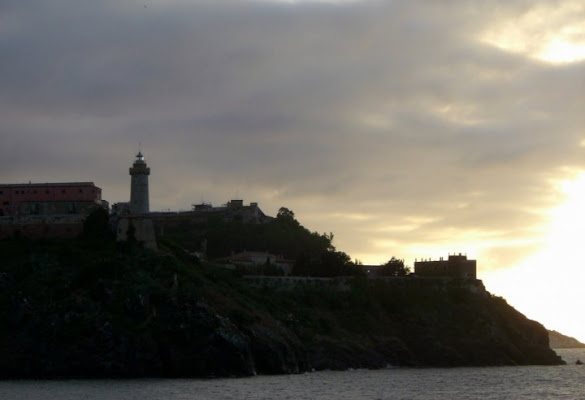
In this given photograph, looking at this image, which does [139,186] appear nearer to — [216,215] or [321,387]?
[216,215]

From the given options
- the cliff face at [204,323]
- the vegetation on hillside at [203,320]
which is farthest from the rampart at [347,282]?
the cliff face at [204,323]

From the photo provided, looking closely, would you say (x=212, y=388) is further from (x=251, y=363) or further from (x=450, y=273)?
(x=450, y=273)

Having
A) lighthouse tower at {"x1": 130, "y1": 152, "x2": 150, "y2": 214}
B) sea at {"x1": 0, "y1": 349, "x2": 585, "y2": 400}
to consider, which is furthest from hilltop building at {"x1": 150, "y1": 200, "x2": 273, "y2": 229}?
sea at {"x1": 0, "y1": 349, "x2": 585, "y2": 400}

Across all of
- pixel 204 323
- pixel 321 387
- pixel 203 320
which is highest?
pixel 203 320

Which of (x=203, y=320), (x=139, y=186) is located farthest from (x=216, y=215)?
(x=203, y=320)

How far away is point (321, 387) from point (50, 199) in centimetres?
5179

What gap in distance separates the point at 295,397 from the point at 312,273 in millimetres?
60844

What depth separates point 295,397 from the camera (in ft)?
268

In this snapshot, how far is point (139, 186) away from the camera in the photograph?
14612 cm

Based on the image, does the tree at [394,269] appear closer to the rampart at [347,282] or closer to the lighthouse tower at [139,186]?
the rampart at [347,282]

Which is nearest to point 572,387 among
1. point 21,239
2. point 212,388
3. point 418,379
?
point 418,379

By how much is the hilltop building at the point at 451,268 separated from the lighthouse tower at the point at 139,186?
3589 centimetres

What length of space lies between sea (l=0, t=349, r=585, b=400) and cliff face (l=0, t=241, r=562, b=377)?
3.02 meters

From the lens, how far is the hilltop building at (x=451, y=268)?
152375 mm
